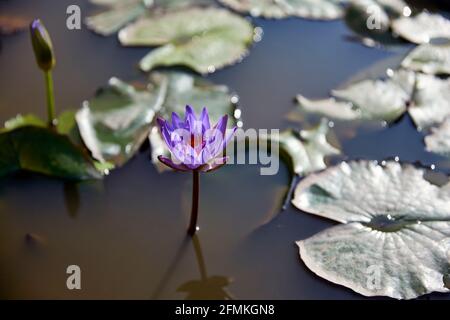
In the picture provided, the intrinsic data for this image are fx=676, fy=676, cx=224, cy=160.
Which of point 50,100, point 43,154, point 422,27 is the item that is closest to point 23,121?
point 50,100

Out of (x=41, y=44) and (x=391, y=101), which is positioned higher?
(x=41, y=44)

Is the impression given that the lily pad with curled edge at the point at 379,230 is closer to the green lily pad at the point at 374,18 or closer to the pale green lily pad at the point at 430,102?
the pale green lily pad at the point at 430,102

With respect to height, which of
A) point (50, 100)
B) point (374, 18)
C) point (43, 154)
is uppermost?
point (374, 18)

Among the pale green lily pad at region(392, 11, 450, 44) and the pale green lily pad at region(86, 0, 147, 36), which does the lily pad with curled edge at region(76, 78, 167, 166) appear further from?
the pale green lily pad at region(392, 11, 450, 44)

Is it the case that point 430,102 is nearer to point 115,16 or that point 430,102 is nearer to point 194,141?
point 194,141

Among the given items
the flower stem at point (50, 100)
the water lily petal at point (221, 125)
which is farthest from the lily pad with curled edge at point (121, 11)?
the water lily petal at point (221, 125)

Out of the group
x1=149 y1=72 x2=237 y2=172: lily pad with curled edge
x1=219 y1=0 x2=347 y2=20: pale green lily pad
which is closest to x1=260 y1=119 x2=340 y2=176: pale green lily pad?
x1=149 y1=72 x2=237 y2=172: lily pad with curled edge
